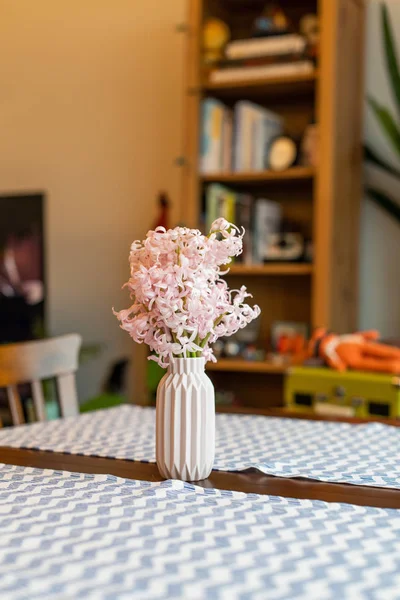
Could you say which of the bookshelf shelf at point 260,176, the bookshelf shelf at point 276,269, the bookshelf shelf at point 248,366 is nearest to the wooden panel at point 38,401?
the bookshelf shelf at point 248,366

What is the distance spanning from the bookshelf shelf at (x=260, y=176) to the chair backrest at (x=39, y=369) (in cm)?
149

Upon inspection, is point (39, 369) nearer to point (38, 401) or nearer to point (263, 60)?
point (38, 401)

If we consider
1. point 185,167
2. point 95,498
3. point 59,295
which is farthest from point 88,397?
point 95,498

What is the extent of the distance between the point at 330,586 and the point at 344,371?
1744 mm

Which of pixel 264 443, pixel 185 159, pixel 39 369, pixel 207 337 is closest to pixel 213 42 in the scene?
pixel 185 159

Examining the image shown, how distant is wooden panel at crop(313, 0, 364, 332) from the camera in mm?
2875

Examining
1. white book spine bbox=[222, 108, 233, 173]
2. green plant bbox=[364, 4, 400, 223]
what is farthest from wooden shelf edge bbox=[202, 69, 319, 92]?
green plant bbox=[364, 4, 400, 223]

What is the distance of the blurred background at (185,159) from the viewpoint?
3.02 m

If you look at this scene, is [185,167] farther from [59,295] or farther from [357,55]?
[59,295]

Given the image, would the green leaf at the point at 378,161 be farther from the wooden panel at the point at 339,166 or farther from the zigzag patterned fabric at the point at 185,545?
the zigzag patterned fabric at the point at 185,545

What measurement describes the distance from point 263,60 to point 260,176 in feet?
1.47

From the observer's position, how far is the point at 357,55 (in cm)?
317

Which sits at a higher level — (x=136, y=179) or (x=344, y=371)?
(x=136, y=179)

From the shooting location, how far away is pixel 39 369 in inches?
67.2
